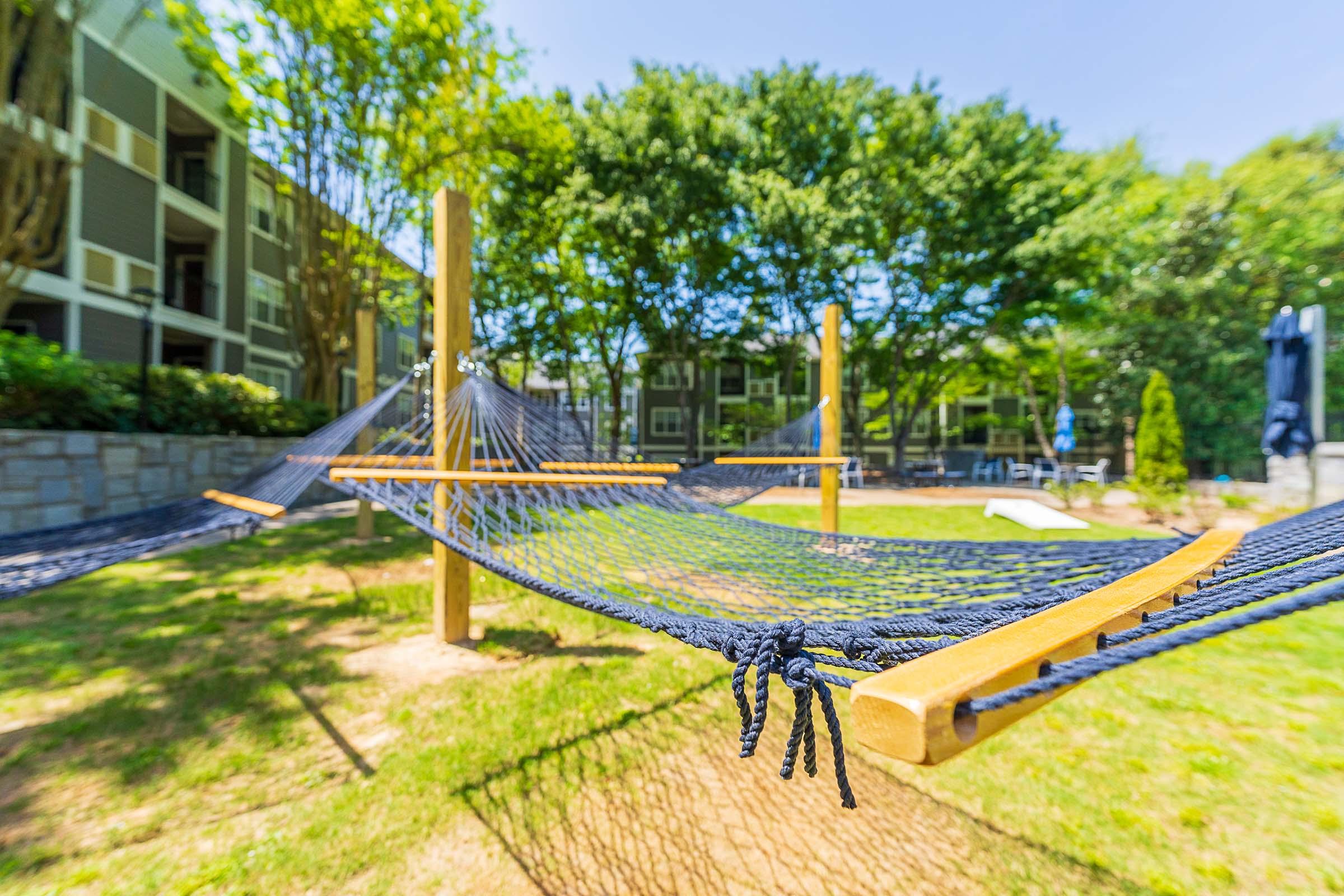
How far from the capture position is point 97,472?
14.8ft

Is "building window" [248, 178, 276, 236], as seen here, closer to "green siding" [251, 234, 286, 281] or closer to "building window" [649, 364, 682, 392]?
"green siding" [251, 234, 286, 281]

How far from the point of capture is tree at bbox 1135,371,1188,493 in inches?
311

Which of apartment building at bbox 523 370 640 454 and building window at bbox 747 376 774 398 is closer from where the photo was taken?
apartment building at bbox 523 370 640 454

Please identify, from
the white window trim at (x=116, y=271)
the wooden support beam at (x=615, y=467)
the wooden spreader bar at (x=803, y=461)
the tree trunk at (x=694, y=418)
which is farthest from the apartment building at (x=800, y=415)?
the wooden support beam at (x=615, y=467)

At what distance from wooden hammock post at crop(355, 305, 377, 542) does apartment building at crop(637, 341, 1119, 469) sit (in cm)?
1350

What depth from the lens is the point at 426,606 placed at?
123 inches

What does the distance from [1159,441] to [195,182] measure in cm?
1707

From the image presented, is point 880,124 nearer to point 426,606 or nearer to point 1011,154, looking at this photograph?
point 1011,154

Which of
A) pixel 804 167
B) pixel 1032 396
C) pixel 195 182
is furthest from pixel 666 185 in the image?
pixel 1032 396

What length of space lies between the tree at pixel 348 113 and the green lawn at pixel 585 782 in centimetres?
723

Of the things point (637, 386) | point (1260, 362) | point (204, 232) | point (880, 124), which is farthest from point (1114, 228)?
point (204, 232)

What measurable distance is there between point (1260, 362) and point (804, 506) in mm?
12229

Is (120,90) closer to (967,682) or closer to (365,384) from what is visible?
(365,384)

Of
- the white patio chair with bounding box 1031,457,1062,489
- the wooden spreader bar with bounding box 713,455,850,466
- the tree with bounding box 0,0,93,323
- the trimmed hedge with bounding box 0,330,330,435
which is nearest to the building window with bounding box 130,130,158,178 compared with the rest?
the tree with bounding box 0,0,93,323
